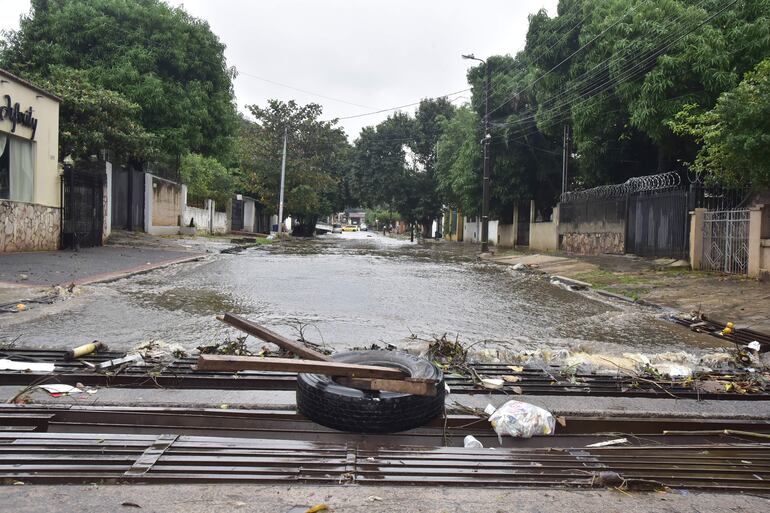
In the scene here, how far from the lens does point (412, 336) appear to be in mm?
6289

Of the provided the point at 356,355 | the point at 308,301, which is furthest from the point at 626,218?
the point at 356,355

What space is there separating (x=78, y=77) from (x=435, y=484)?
23.7m

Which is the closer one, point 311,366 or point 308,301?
point 311,366

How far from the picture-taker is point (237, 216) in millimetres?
47906

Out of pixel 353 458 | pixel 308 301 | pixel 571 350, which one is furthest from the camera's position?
pixel 308 301

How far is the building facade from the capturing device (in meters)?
14.4

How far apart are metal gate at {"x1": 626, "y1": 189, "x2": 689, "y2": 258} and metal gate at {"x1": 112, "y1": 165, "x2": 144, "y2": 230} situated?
1995 centimetres

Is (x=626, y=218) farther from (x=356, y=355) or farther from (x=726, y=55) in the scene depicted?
(x=356, y=355)

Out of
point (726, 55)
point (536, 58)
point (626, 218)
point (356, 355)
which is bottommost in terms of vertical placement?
point (356, 355)

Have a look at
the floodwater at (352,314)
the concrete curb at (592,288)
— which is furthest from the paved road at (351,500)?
the concrete curb at (592,288)

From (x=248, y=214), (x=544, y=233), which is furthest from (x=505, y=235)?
(x=248, y=214)

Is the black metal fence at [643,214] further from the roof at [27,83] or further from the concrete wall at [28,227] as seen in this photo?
the roof at [27,83]

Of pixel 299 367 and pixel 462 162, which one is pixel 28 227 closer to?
pixel 299 367

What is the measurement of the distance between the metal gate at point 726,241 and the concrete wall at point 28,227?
1762 centimetres
